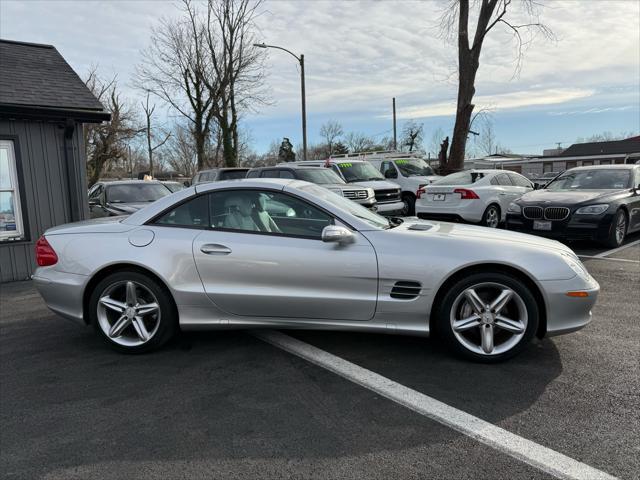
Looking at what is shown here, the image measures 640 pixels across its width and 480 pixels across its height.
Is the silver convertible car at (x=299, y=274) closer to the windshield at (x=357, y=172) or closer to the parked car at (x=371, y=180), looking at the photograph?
the parked car at (x=371, y=180)

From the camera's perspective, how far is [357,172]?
13.6 m

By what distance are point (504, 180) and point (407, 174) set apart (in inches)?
174

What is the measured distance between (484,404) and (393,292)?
0.99 metres

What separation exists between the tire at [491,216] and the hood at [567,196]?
1.48 m

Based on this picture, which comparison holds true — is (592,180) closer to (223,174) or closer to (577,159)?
(223,174)

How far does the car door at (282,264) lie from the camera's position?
3.54 metres

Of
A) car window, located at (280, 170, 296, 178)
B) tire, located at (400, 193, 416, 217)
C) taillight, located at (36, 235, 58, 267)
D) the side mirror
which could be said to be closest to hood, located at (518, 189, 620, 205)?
car window, located at (280, 170, 296, 178)

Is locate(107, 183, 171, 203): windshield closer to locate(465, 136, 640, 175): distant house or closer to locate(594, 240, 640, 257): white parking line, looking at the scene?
locate(594, 240, 640, 257): white parking line

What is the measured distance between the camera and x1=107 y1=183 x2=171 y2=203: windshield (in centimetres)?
1065

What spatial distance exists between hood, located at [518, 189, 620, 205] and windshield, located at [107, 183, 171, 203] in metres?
8.03

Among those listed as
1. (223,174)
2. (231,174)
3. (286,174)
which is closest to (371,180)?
(286,174)

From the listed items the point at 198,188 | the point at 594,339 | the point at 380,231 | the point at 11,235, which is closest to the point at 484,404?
the point at 380,231

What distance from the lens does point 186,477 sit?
233 cm

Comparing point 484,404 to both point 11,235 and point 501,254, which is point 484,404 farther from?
point 11,235
